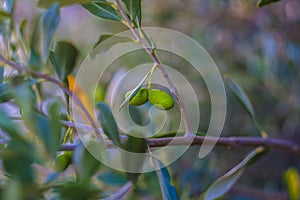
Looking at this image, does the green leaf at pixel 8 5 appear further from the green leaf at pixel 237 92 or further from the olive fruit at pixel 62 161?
the green leaf at pixel 237 92

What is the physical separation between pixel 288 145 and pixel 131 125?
26cm

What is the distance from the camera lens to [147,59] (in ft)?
4.48

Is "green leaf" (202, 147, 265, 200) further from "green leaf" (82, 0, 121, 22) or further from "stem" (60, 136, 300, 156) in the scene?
"green leaf" (82, 0, 121, 22)

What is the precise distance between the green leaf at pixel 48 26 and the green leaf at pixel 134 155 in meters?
0.12

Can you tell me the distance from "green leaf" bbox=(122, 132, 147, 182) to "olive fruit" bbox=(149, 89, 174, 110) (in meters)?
0.04

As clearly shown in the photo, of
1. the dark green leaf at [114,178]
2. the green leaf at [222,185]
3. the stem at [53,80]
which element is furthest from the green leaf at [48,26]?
the dark green leaf at [114,178]

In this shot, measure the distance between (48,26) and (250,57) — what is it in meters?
1.21

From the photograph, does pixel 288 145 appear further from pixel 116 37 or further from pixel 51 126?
pixel 51 126

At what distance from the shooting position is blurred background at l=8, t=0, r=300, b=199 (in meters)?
1.49

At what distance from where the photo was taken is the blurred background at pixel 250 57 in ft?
4.89

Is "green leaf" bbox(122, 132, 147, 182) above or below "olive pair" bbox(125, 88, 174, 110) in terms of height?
below

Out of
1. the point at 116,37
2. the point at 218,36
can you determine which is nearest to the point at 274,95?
the point at 218,36

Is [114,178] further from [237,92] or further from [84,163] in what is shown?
[84,163]

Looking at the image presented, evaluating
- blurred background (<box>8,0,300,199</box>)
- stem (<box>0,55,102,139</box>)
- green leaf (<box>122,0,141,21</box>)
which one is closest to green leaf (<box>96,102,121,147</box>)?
stem (<box>0,55,102,139</box>)
